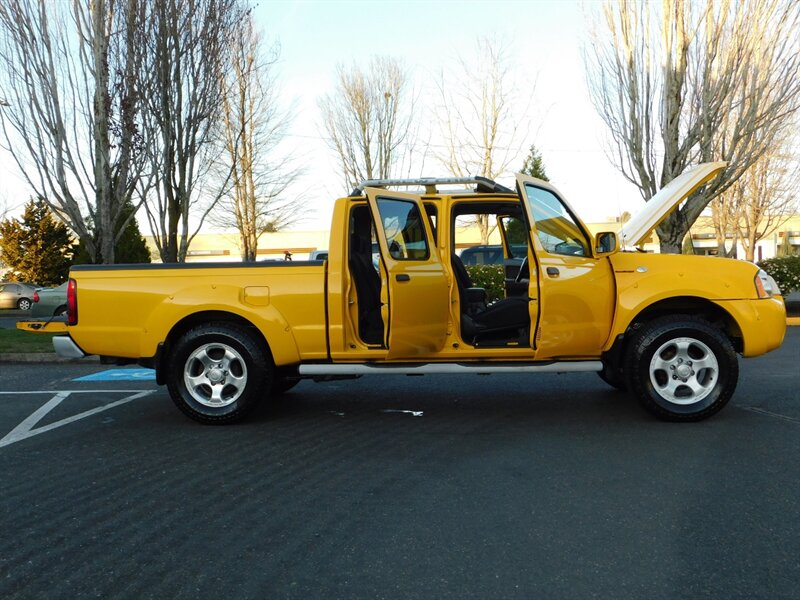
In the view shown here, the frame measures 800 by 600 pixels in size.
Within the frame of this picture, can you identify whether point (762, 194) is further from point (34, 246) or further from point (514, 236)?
point (34, 246)

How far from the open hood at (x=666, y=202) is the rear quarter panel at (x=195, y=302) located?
2.83m

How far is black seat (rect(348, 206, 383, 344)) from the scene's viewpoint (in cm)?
622

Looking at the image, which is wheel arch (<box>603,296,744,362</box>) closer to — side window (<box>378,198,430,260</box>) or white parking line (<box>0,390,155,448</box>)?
side window (<box>378,198,430,260</box>)

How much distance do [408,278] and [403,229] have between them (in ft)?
1.72

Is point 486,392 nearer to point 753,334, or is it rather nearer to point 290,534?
point 753,334

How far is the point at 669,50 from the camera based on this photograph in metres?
16.4

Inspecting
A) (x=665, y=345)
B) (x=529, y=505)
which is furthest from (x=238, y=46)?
(x=529, y=505)

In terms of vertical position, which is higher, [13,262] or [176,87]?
[176,87]

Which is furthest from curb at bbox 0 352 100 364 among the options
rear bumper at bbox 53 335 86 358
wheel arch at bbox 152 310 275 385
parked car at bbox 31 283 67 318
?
parked car at bbox 31 283 67 318

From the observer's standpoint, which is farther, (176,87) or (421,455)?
(176,87)

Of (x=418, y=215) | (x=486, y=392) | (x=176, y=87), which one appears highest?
(x=176, y=87)

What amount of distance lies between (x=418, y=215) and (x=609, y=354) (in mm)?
2056

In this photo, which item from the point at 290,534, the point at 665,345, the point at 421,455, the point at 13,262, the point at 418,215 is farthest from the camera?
the point at 13,262

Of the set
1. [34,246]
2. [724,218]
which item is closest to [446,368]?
[724,218]
